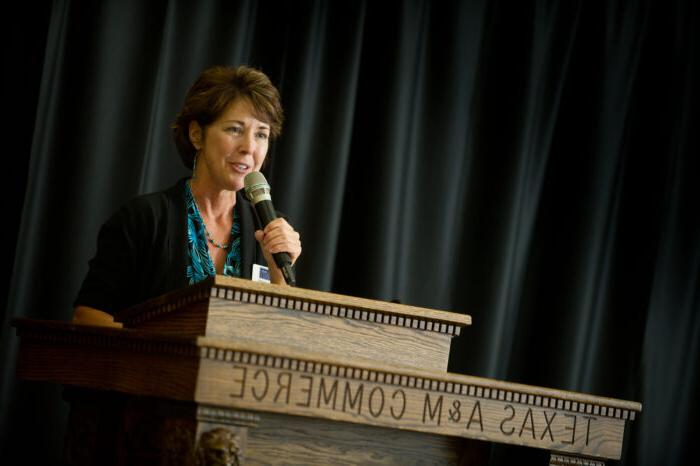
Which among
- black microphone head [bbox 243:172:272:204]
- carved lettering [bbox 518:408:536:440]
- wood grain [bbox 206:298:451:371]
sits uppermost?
black microphone head [bbox 243:172:272:204]

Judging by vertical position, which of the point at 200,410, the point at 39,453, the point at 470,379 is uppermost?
the point at 470,379

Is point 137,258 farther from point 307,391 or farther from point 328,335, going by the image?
point 307,391

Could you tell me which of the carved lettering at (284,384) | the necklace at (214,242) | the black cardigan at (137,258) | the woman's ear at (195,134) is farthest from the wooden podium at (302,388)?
the woman's ear at (195,134)

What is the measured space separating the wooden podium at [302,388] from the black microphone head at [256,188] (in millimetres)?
484

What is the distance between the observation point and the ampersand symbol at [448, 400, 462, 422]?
5.00 feet

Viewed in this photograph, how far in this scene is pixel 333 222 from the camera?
354 centimetres

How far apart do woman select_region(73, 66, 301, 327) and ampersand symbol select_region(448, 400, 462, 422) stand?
85 cm

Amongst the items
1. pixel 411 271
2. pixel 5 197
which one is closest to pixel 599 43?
pixel 411 271

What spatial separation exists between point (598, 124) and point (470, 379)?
105 inches

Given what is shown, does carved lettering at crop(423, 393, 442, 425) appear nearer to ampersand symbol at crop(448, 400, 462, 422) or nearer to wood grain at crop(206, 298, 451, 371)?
ampersand symbol at crop(448, 400, 462, 422)

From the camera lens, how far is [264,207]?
2127 millimetres

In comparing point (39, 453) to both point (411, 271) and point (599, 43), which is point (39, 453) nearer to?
point (411, 271)

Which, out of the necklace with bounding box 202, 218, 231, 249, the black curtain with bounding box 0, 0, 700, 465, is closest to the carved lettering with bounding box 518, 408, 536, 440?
the necklace with bounding box 202, 218, 231, 249

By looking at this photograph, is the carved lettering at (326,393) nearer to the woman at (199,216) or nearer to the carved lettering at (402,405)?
the carved lettering at (402,405)
